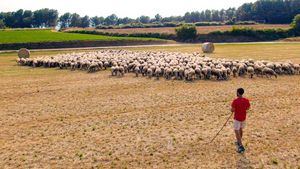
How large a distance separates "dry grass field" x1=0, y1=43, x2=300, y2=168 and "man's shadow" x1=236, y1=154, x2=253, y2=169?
0.03 metres

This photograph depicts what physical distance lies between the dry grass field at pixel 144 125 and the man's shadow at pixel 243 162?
3cm

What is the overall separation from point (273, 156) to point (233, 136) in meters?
2.15

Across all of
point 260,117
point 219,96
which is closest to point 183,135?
point 260,117

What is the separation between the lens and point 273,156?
1209 centimetres

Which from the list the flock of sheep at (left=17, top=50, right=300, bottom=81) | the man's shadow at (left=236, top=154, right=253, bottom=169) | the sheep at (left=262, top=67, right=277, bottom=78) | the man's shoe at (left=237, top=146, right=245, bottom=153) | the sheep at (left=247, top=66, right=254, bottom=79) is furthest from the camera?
the sheep at (left=247, top=66, right=254, bottom=79)

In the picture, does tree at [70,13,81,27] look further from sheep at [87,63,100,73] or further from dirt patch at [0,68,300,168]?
dirt patch at [0,68,300,168]

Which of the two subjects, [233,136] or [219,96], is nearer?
[233,136]

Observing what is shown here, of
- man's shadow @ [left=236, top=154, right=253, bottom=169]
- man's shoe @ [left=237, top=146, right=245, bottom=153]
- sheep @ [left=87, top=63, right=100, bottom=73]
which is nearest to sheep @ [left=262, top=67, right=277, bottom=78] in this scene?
sheep @ [left=87, top=63, right=100, bottom=73]

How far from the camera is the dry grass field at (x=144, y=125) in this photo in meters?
12.0

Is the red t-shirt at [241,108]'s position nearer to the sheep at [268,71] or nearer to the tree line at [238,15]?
the sheep at [268,71]

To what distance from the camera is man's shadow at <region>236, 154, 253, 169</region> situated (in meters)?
11.4

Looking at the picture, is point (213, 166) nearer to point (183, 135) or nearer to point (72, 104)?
point (183, 135)

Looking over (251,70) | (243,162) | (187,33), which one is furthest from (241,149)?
(187,33)

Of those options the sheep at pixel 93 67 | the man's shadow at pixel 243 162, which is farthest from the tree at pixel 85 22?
the man's shadow at pixel 243 162
